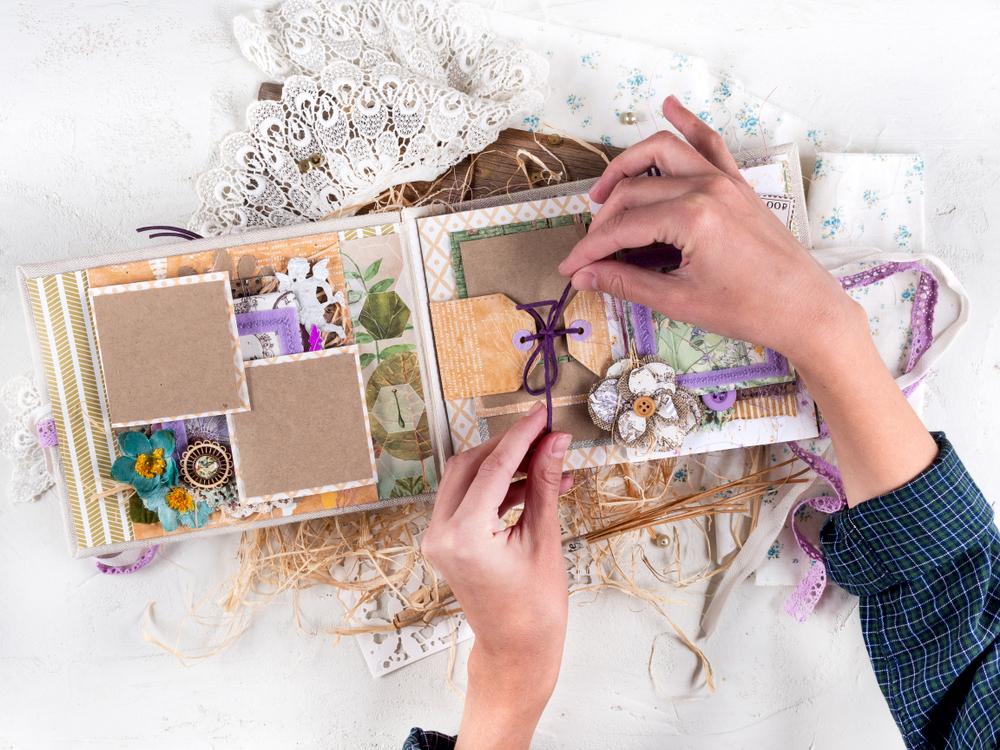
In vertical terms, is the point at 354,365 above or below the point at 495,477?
above

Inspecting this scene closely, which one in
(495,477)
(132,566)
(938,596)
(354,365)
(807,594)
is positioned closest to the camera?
(495,477)

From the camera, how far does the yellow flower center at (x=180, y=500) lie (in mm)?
1205

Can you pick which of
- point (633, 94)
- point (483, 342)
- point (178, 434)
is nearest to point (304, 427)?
point (178, 434)

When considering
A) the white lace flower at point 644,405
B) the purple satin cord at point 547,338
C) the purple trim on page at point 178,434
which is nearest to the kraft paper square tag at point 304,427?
the purple trim on page at point 178,434

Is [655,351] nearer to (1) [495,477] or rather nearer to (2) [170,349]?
(1) [495,477]

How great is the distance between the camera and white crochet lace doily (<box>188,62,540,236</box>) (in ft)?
4.11

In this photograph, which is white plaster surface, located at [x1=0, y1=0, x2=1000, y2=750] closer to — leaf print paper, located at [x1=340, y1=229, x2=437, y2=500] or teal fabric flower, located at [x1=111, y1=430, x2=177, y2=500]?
teal fabric flower, located at [x1=111, y1=430, x2=177, y2=500]

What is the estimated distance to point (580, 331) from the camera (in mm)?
1159

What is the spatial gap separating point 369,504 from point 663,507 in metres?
0.61

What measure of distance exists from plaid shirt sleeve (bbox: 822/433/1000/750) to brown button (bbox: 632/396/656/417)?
1.26 ft

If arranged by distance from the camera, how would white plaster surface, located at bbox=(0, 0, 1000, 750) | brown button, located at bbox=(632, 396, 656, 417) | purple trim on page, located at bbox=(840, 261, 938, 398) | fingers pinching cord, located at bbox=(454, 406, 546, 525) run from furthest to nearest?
white plaster surface, located at bbox=(0, 0, 1000, 750) → purple trim on page, located at bbox=(840, 261, 938, 398) → brown button, located at bbox=(632, 396, 656, 417) → fingers pinching cord, located at bbox=(454, 406, 546, 525)

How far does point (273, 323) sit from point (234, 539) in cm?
55

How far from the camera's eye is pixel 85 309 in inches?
47.9

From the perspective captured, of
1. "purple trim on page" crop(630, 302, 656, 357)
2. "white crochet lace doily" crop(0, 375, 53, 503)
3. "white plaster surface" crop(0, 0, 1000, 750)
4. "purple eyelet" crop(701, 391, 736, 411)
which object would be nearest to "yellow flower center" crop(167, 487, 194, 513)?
"white plaster surface" crop(0, 0, 1000, 750)
